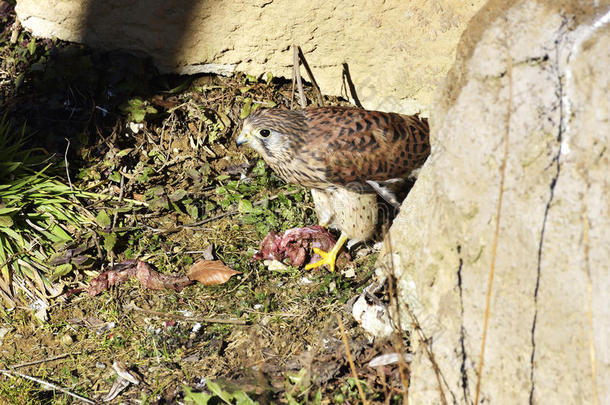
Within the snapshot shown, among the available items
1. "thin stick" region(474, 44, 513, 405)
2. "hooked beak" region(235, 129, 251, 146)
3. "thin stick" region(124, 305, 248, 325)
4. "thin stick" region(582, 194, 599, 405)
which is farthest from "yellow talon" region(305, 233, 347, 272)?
"thin stick" region(582, 194, 599, 405)

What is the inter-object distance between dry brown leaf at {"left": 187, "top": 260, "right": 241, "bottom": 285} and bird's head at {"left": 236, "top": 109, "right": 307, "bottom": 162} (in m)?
0.71

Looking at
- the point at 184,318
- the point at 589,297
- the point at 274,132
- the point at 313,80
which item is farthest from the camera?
the point at 313,80

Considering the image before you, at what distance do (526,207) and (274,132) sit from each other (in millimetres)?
1926

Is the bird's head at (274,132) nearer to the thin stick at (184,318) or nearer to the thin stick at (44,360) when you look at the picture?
the thin stick at (184,318)

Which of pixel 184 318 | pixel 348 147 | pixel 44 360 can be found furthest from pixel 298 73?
pixel 44 360

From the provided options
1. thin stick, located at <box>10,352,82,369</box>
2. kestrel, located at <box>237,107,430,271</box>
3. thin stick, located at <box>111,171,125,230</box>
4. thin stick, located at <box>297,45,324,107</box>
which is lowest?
thin stick, located at <box>10,352,82,369</box>

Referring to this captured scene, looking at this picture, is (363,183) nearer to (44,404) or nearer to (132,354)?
(132,354)

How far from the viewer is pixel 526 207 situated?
2.34 m

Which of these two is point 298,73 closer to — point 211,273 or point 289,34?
point 289,34

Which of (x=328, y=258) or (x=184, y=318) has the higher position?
(x=328, y=258)

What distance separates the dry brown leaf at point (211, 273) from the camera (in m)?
3.91

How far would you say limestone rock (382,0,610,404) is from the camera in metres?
2.25

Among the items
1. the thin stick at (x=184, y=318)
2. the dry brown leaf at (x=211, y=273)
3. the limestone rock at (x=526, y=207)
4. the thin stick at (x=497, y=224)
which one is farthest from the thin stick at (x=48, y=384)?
the thin stick at (x=497, y=224)

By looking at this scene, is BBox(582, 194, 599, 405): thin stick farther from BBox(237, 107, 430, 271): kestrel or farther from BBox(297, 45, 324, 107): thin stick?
BBox(297, 45, 324, 107): thin stick
